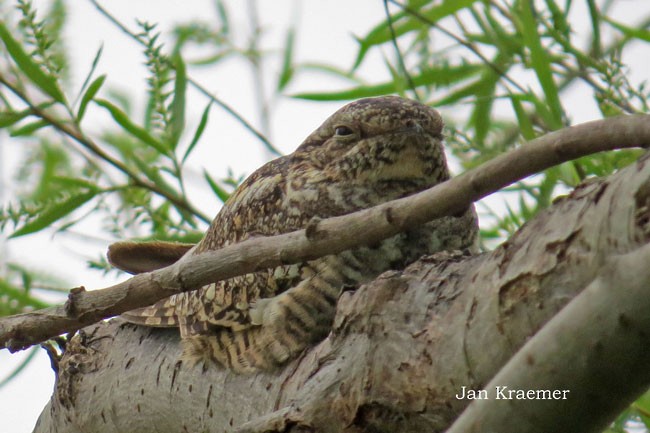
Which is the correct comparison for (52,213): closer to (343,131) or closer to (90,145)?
(90,145)

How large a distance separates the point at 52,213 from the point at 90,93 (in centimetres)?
41

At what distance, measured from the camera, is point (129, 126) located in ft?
10.2

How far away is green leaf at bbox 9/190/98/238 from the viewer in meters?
3.07

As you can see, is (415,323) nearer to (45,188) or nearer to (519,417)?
(519,417)

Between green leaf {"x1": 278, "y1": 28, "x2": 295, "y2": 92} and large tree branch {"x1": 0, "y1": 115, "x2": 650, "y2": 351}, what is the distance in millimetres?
2348

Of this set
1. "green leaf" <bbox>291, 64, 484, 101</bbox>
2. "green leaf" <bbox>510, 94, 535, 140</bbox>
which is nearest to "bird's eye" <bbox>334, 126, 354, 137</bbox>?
"green leaf" <bbox>510, 94, 535, 140</bbox>

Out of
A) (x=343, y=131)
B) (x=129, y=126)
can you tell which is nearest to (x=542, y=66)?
(x=343, y=131)

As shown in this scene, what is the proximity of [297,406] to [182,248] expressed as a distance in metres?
1.22

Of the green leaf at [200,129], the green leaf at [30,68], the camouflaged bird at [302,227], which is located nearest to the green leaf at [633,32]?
the camouflaged bird at [302,227]

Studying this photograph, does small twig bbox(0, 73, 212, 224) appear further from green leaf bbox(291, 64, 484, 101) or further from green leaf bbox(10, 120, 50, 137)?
green leaf bbox(291, 64, 484, 101)

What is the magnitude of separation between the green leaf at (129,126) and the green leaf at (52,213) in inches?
10.3

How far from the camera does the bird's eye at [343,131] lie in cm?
280

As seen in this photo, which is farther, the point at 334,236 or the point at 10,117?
the point at 10,117

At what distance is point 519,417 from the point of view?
1193mm
